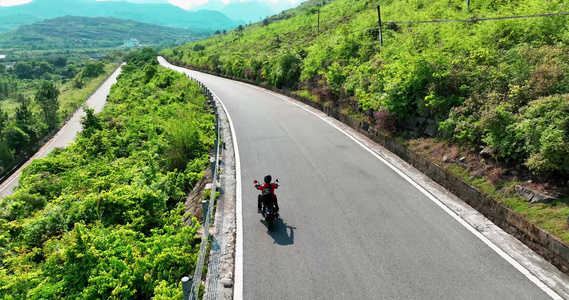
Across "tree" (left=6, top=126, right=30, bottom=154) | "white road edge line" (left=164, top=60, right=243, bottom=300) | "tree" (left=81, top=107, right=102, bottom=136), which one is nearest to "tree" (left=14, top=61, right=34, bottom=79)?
"tree" (left=6, top=126, right=30, bottom=154)

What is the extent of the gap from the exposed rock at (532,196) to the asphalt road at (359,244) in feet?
5.36

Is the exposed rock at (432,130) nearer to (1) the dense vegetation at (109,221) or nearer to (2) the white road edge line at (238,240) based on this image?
(2) the white road edge line at (238,240)

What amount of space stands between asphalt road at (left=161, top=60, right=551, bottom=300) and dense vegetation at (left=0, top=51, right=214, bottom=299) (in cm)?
193

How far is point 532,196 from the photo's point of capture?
7.51 meters

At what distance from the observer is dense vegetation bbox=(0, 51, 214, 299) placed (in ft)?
22.7

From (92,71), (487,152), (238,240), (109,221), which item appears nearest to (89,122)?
(109,221)

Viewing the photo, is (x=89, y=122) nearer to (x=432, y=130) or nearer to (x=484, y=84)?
(x=432, y=130)

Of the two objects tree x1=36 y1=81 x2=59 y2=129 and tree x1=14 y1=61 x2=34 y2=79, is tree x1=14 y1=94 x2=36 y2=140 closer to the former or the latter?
tree x1=36 y1=81 x2=59 y2=129

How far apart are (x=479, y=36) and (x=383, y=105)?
4167mm

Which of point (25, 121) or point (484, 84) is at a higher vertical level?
point (484, 84)

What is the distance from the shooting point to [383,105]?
13.5 metres

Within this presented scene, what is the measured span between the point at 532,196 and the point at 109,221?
11.5m

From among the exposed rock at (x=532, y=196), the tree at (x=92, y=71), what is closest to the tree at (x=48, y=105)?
the exposed rock at (x=532, y=196)

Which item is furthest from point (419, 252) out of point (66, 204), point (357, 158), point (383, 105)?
point (66, 204)
